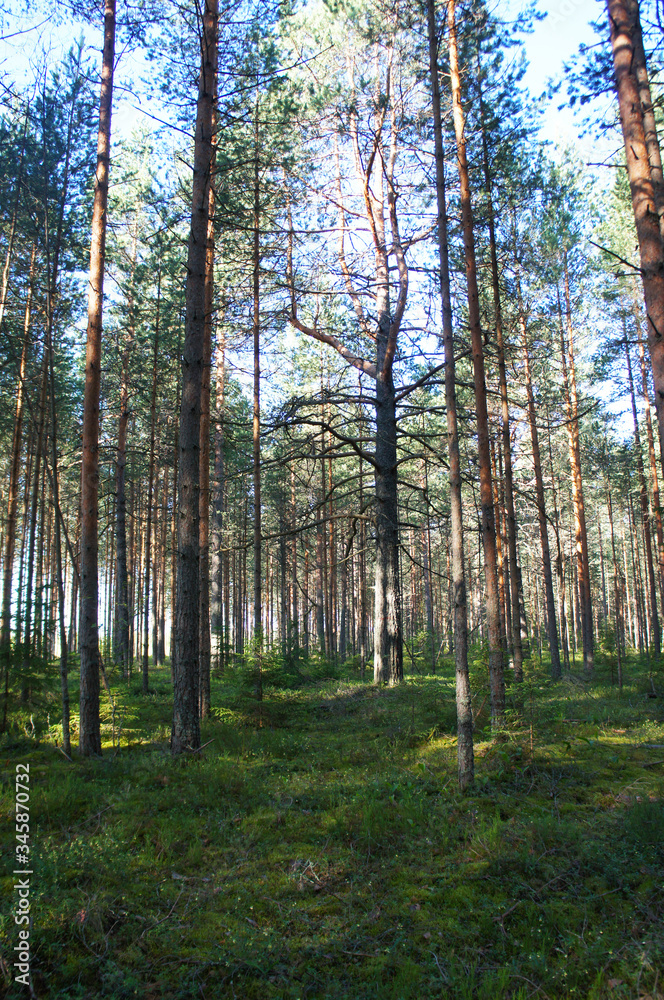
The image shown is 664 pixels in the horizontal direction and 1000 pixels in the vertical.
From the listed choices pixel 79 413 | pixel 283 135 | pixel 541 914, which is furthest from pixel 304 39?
pixel 541 914

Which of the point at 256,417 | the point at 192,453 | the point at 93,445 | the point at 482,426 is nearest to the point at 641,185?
the point at 482,426

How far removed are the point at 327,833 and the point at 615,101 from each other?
1011 centimetres

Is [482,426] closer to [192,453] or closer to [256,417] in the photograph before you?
[192,453]

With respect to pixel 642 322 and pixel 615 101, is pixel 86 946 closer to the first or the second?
pixel 615 101

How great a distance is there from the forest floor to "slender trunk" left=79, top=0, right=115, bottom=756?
2.44 ft

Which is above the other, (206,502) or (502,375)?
(502,375)

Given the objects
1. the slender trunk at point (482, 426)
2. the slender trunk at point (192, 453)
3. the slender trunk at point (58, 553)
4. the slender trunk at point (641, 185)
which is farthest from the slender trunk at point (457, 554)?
the slender trunk at point (58, 553)

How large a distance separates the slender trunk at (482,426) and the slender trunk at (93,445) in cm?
532

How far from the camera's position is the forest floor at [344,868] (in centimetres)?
344

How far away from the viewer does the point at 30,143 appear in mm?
10586

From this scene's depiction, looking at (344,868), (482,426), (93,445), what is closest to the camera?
(344,868)

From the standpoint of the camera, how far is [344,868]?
4.74 metres

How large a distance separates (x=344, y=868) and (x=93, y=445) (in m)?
6.48

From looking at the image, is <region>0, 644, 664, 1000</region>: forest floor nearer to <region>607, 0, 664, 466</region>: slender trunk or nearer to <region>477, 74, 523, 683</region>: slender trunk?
<region>477, 74, 523, 683</region>: slender trunk
